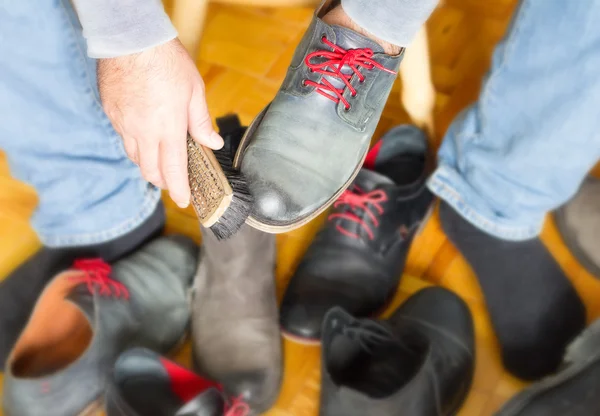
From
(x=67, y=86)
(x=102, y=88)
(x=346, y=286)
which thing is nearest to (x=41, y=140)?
(x=67, y=86)

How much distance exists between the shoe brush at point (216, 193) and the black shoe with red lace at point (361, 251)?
0.28m

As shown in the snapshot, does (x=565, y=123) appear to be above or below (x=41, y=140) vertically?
above

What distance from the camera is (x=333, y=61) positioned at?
0.57m

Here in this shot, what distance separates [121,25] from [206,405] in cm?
39

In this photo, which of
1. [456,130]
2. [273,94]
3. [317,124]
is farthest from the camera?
[273,94]

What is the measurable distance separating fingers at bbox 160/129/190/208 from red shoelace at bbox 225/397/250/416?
0.89 ft

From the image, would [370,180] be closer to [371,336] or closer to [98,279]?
[371,336]

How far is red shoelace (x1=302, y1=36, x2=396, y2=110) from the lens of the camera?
1.88ft

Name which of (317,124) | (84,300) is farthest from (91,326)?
(317,124)

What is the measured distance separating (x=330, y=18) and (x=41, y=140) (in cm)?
36

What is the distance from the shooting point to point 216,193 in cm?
47

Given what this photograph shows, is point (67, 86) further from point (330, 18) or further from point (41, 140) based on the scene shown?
point (330, 18)

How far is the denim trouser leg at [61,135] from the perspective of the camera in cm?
60

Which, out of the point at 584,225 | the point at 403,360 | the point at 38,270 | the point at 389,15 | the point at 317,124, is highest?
the point at 389,15
